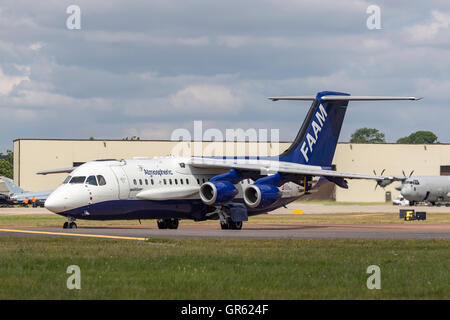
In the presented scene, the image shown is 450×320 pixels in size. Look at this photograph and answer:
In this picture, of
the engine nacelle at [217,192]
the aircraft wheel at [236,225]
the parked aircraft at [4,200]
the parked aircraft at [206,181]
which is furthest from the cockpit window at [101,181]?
the parked aircraft at [4,200]

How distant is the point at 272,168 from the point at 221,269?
2428 cm

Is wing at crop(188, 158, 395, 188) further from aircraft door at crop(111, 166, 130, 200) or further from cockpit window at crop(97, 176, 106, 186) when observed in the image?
cockpit window at crop(97, 176, 106, 186)

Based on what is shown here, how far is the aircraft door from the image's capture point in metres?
41.4

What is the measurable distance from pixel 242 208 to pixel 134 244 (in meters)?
18.1

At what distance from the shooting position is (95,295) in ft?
52.3

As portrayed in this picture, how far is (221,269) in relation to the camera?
20453mm

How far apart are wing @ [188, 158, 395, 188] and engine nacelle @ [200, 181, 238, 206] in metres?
1.21

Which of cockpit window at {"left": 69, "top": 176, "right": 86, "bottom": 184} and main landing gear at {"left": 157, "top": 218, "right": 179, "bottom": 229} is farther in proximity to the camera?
main landing gear at {"left": 157, "top": 218, "right": 179, "bottom": 229}

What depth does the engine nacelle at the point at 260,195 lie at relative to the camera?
44.0 metres

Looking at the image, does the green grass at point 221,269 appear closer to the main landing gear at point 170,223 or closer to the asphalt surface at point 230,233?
the asphalt surface at point 230,233

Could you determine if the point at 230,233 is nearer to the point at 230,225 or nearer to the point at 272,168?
the point at 272,168

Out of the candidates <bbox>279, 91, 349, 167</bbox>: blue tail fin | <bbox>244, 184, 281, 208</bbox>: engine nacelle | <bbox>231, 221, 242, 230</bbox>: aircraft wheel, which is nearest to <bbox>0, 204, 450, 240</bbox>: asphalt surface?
<bbox>244, 184, 281, 208</bbox>: engine nacelle
